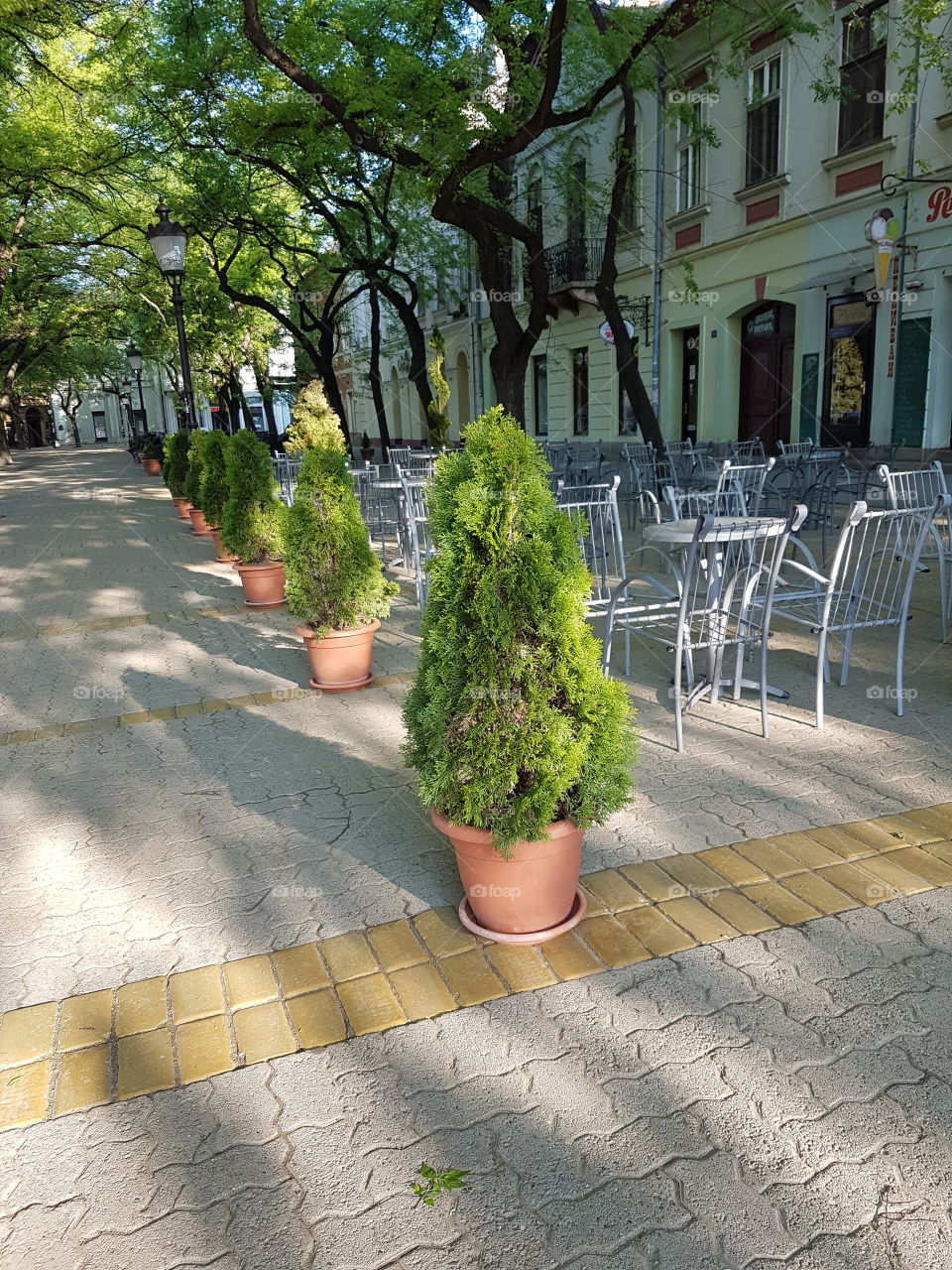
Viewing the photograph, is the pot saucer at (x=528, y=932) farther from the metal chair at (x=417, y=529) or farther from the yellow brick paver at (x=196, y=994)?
the metal chair at (x=417, y=529)

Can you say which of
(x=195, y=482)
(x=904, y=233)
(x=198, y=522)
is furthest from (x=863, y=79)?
(x=198, y=522)

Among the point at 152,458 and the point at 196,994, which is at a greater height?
the point at 152,458

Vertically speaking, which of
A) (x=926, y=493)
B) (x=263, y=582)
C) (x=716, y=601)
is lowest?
(x=263, y=582)

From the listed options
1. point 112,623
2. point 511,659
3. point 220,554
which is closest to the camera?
point 511,659

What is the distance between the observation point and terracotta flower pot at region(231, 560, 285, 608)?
8.05 m

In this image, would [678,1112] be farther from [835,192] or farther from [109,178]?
[109,178]

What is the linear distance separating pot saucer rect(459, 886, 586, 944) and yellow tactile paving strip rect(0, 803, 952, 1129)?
0.09ft

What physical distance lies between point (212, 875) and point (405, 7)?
12.1 metres

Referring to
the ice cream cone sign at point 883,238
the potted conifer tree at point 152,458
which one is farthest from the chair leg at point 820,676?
the potted conifer tree at point 152,458

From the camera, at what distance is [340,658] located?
218 inches

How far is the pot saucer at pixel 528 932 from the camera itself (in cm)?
284

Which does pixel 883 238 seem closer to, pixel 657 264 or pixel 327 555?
pixel 657 264

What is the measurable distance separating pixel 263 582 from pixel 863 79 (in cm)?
1236

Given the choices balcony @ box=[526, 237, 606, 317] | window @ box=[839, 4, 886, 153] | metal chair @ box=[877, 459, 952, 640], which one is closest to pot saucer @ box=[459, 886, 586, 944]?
metal chair @ box=[877, 459, 952, 640]
